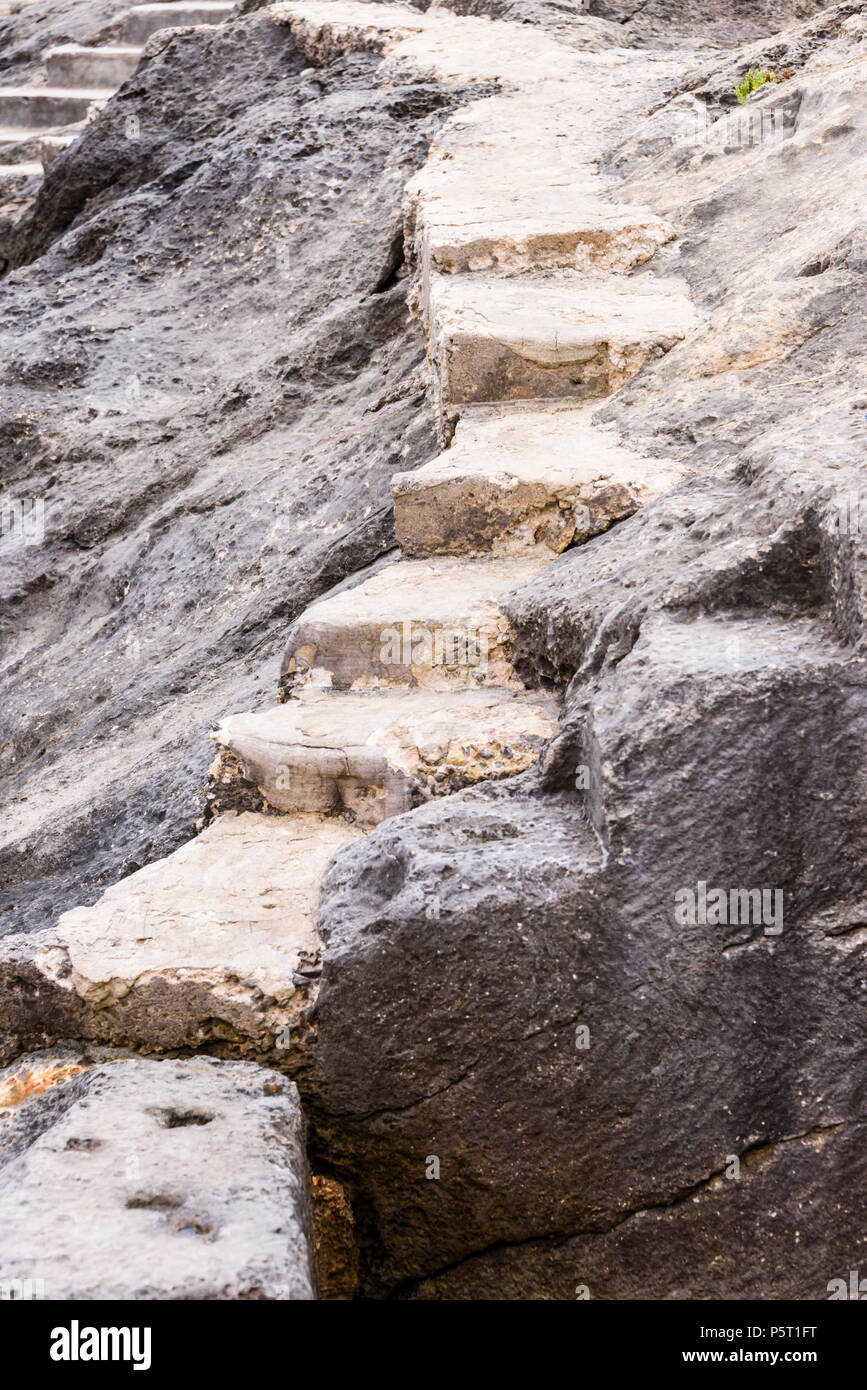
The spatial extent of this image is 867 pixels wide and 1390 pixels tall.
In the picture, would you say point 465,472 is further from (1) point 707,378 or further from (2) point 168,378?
(2) point 168,378

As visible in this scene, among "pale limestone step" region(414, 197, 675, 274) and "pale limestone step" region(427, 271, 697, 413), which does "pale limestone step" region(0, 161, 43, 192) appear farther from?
"pale limestone step" region(427, 271, 697, 413)

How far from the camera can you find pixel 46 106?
31.1 ft

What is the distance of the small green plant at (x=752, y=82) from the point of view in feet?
15.1

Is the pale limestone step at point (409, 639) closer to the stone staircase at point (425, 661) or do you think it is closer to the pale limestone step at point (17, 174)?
the stone staircase at point (425, 661)

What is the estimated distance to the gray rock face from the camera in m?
1.50

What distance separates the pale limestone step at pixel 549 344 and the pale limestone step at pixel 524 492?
313mm

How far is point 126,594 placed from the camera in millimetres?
4664

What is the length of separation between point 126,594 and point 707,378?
2392mm

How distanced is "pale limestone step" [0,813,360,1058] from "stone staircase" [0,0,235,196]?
27.7 ft

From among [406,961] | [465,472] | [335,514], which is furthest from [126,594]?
[406,961]

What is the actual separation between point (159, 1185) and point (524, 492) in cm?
181

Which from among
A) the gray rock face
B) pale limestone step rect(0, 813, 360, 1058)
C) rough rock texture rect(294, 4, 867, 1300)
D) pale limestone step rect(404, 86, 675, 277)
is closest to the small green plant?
pale limestone step rect(404, 86, 675, 277)

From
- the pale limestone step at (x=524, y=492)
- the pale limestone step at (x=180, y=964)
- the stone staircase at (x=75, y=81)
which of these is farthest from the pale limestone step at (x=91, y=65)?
the pale limestone step at (x=180, y=964)

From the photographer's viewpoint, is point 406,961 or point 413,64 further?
point 413,64
